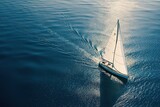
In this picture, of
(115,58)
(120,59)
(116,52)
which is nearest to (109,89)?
(120,59)

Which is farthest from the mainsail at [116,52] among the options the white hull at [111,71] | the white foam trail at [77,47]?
the white foam trail at [77,47]

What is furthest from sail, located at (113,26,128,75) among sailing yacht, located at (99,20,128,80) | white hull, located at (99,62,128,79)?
white hull, located at (99,62,128,79)

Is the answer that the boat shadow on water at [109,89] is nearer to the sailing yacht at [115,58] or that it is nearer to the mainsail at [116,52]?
the sailing yacht at [115,58]

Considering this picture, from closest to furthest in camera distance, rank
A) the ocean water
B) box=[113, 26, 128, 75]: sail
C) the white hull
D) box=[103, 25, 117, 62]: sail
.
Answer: the ocean water < the white hull < box=[103, 25, 117, 62]: sail < box=[113, 26, 128, 75]: sail

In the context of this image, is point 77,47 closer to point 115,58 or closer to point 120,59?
point 115,58

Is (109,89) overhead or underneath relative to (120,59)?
underneath

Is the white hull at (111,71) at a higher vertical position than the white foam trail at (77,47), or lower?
lower

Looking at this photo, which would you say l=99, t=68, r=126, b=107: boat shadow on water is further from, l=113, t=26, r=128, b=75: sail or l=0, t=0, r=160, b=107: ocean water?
l=113, t=26, r=128, b=75: sail
